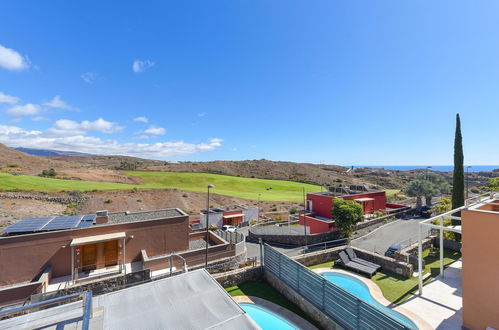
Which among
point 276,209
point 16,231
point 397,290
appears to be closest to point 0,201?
point 16,231

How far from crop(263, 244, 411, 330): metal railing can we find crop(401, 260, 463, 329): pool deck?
157 inches

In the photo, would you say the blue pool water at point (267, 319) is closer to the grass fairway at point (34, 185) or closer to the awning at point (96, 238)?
the awning at point (96, 238)

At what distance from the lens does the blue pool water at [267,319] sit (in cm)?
872

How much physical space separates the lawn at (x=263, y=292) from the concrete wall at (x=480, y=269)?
232 inches

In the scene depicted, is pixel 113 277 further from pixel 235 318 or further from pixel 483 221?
pixel 483 221

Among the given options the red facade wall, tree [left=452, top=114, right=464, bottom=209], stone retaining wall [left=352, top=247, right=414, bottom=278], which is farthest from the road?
stone retaining wall [left=352, top=247, right=414, bottom=278]

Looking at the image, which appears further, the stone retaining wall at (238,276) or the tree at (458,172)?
the tree at (458,172)

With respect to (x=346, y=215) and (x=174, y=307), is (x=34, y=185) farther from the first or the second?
(x=346, y=215)

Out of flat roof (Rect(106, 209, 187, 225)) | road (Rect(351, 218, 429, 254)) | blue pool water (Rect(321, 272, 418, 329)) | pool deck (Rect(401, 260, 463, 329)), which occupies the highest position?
flat roof (Rect(106, 209, 187, 225))

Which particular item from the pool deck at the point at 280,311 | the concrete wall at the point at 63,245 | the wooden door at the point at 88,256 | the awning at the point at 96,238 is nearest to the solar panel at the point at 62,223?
the concrete wall at the point at 63,245

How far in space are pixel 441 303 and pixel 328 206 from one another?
17.7 m

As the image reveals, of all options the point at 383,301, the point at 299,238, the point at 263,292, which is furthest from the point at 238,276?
the point at 299,238

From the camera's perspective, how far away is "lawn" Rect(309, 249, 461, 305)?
10797mm

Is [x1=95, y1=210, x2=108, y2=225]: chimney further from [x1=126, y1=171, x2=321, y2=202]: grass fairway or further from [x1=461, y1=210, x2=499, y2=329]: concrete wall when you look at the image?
[x1=126, y1=171, x2=321, y2=202]: grass fairway
